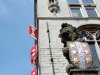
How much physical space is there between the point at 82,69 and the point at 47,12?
936 cm

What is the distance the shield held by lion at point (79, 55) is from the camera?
10.3 m

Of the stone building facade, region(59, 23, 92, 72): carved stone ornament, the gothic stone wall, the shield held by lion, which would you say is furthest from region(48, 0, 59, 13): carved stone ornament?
the shield held by lion

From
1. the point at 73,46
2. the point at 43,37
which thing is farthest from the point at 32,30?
the point at 73,46

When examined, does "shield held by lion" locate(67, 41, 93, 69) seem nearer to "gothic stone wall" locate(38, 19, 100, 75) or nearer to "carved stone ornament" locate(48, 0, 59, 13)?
"gothic stone wall" locate(38, 19, 100, 75)

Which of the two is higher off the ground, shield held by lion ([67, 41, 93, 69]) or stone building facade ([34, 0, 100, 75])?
stone building facade ([34, 0, 100, 75])

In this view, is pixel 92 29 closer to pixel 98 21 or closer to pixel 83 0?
pixel 98 21

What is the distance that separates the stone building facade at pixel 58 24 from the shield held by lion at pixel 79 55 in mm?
3140

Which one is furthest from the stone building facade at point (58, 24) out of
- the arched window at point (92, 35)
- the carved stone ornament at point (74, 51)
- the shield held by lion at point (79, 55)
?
the shield held by lion at point (79, 55)

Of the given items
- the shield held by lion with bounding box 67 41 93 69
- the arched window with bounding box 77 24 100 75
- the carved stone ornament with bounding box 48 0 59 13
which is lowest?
the shield held by lion with bounding box 67 41 93 69

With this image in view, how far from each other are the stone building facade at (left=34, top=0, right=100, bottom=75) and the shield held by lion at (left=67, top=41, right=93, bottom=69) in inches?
124

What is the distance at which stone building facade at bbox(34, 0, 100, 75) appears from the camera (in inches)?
570

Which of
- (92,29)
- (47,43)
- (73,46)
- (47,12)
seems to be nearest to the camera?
(73,46)

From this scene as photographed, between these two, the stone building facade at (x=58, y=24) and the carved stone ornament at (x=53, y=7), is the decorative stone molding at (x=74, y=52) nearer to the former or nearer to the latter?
the stone building facade at (x=58, y=24)

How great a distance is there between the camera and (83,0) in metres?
20.7
